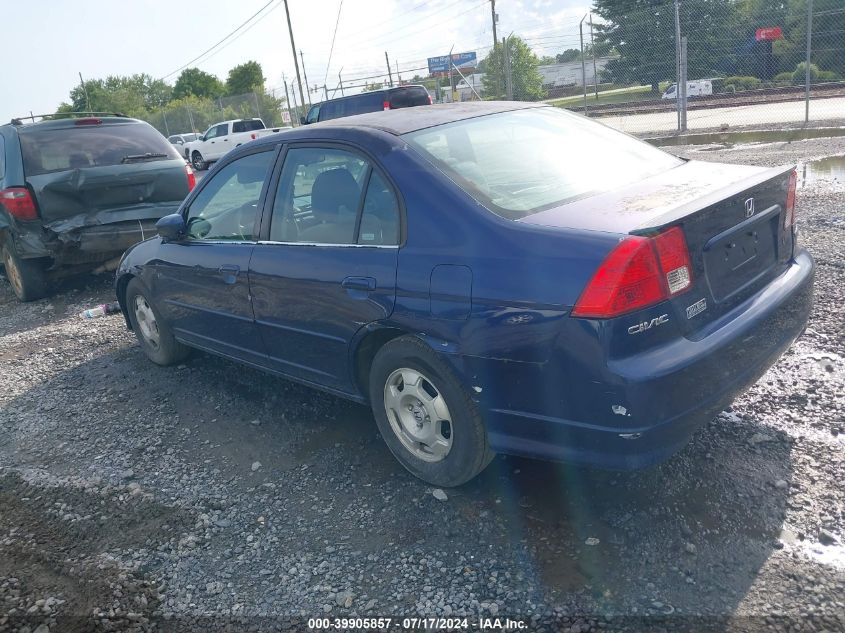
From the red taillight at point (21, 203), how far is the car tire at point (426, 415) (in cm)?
550

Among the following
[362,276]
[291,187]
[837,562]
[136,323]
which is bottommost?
[837,562]

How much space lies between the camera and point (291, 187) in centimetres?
398

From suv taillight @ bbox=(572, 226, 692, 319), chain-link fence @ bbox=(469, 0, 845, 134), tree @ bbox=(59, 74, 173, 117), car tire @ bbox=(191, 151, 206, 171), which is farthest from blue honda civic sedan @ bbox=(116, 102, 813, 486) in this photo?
tree @ bbox=(59, 74, 173, 117)

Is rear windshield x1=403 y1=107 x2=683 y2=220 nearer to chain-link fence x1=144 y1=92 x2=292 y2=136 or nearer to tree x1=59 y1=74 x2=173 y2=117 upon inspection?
chain-link fence x1=144 y1=92 x2=292 y2=136

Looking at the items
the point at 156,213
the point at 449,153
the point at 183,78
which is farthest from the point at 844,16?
the point at 183,78

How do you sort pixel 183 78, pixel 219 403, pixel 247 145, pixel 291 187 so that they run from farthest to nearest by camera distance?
1. pixel 183 78
2. pixel 219 403
3. pixel 247 145
4. pixel 291 187

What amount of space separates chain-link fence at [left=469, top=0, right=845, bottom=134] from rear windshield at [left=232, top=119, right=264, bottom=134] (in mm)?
9634

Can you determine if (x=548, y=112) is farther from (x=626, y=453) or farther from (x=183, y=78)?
(x=183, y=78)

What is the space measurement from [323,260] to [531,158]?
114 centimetres

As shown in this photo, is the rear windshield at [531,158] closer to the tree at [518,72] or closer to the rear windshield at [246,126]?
the tree at [518,72]

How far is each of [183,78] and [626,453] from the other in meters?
83.7

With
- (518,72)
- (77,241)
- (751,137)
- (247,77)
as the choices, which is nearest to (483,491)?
(77,241)

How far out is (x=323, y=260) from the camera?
3.61m

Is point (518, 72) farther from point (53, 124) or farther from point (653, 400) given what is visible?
point (653, 400)
